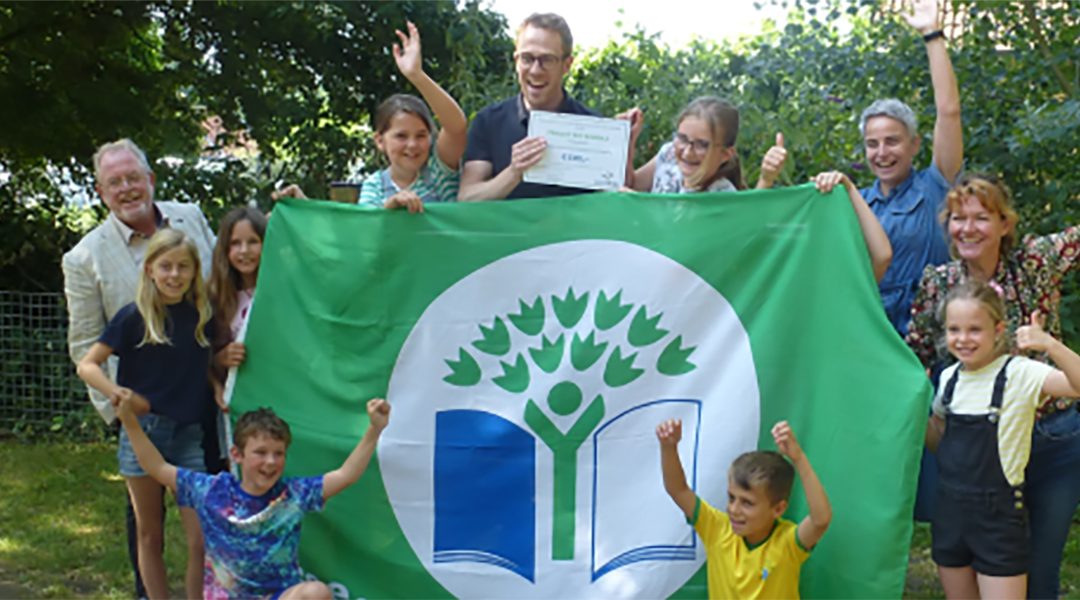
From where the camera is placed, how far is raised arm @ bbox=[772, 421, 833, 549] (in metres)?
3.61

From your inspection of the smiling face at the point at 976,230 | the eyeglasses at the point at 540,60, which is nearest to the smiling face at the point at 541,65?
the eyeglasses at the point at 540,60

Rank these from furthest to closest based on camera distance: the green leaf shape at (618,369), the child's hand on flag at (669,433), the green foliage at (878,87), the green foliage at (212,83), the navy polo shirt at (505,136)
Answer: the green foliage at (212,83)
the green foliage at (878,87)
the navy polo shirt at (505,136)
the green leaf shape at (618,369)
the child's hand on flag at (669,433)

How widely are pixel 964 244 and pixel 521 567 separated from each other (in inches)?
67.4

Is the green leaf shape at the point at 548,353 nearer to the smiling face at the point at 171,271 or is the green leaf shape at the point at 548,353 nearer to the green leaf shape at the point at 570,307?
the green leaf shape at the point at 570,307

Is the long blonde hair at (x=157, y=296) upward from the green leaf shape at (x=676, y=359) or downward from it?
upward

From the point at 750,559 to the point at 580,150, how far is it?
4.59 ft

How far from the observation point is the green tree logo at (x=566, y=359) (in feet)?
13.6

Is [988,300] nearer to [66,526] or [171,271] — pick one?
[171,271]

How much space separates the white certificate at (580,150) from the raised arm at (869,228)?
65cm

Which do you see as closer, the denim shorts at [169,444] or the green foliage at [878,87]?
the denim shorts at [169,444]

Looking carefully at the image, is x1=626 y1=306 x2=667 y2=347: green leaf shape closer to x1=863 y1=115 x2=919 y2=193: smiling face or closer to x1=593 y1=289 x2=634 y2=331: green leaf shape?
x1=593 y1=289 x2=634 y2=331: green leaf shape

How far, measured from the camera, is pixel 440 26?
26.4 feet

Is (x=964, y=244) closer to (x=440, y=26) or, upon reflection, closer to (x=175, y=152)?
(x=440, y=26)

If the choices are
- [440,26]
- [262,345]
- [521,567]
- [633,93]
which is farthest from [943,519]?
[440,26]
